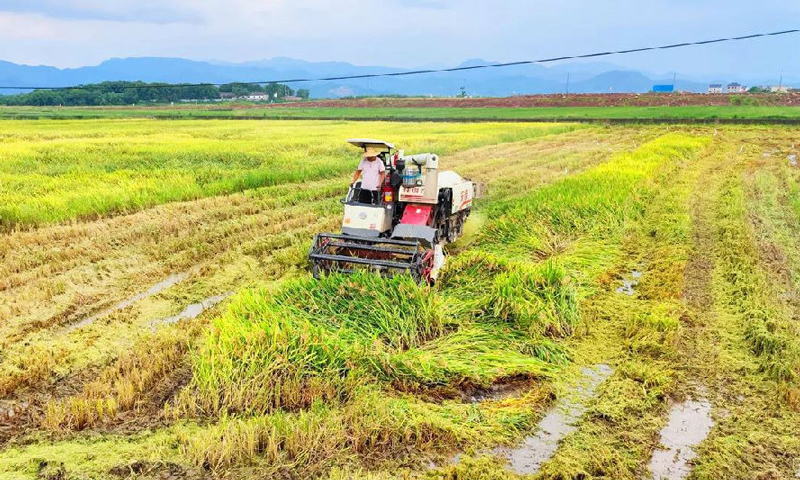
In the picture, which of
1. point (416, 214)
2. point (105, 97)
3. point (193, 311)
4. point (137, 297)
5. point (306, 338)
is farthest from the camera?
point (105, 97)

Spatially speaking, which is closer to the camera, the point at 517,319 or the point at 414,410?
the point at 414,410

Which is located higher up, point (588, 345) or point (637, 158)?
point (637, 158)

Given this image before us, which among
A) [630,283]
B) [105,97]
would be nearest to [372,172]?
[630,283]

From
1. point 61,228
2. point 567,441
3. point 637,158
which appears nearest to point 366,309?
point 567,441

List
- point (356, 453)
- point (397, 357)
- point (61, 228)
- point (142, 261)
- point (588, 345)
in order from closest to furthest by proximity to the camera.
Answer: point (356, 453) < point (397, 357) < point (588, 345) < point (142, 261) < point (61, 228)

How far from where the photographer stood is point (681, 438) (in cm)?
441

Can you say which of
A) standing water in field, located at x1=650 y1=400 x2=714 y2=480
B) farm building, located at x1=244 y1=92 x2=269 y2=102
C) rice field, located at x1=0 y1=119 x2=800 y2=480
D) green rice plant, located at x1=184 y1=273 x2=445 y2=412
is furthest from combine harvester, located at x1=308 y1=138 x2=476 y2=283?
farm building, located at x1=244 y1=92 x2=269 y2=102

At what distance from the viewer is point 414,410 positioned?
4.59 meters

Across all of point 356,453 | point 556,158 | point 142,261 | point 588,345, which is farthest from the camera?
point 556,158

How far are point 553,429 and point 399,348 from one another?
1657 millimetres

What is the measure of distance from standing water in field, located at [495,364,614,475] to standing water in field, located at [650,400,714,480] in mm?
658

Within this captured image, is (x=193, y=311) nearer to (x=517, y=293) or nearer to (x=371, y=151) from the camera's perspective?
(x=371, y=151)

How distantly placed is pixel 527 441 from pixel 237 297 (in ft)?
11.2

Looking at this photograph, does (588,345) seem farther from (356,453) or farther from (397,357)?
(356,453)
